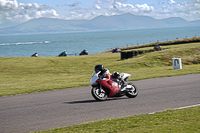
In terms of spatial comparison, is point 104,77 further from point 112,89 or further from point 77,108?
point 77,108

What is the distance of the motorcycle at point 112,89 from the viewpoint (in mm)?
12525

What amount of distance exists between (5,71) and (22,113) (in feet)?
87.3

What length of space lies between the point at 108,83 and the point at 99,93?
536 mm

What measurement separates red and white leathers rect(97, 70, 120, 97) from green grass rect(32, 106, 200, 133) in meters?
3.87

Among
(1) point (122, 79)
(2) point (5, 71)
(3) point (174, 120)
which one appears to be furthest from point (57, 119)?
(2) point (5, 71)

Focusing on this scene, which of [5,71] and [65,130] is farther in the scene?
[5,71]

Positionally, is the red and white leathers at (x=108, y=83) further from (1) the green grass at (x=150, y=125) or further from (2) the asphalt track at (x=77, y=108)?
(1) the green grass at (x=150, y=125)

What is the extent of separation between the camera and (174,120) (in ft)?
25.8

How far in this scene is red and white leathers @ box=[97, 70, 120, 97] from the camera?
494 inches

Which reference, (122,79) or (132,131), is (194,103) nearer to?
(122,79)

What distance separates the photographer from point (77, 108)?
11219 mm

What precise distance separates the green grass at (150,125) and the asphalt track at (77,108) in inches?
38.5

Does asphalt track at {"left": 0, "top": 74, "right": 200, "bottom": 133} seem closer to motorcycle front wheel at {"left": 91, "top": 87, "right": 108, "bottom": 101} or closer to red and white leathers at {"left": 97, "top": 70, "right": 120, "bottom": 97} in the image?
motorcycle front wheel at {"left": 91, "top": 87, "right": 108, "bottom": 101}

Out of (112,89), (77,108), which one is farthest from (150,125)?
(112,89)
